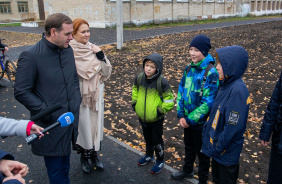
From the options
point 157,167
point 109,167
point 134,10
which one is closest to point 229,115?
point 157,167

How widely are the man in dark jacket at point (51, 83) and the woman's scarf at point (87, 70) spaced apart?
0.45 m

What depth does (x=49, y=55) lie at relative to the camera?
105 inches

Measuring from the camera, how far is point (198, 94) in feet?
10.6

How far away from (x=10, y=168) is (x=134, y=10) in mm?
27045

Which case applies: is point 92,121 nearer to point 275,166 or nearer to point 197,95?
point 197,95

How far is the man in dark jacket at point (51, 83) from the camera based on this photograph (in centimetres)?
255

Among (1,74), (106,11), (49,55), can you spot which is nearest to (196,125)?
(49,55)

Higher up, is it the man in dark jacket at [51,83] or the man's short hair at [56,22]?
the man's short hair at [56,22]

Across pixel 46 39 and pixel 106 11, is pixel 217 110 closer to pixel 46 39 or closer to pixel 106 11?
pixel 46 39

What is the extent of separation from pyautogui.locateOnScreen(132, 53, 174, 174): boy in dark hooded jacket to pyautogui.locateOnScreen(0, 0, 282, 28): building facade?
910 inches

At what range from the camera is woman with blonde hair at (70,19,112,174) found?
3.37m

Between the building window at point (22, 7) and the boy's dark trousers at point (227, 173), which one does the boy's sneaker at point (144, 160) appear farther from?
the building window at point (22, 7)

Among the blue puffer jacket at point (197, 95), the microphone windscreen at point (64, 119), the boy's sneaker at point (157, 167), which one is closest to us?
the microphone windscreen at point (64, 119)

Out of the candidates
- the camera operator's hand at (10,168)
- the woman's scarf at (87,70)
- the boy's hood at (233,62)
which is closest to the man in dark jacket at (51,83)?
the woman's scarf at (87,70)
